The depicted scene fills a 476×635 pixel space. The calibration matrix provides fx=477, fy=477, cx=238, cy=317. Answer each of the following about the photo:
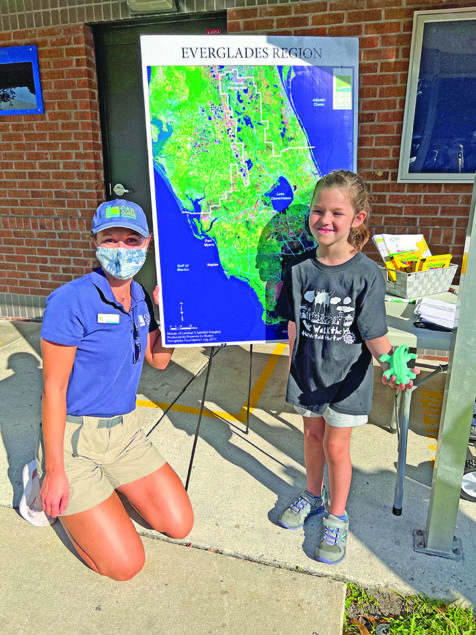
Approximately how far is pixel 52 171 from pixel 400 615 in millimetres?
5255

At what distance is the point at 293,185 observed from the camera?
104 inches

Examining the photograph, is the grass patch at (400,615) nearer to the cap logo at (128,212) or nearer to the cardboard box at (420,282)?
the cardboard box at (420,282)

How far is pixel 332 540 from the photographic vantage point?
2.39m

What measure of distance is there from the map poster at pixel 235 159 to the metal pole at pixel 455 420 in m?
0.94

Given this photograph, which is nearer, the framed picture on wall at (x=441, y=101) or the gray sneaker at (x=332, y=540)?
the gray sneaker at (x=332, y=540)

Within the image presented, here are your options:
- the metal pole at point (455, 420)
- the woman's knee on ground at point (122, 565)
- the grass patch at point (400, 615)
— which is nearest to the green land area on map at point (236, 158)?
the metal pole at point (455, 420)

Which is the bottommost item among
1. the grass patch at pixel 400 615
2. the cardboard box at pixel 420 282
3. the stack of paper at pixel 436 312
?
the grass patch at pixel 400 615

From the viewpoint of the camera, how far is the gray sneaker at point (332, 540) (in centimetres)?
235

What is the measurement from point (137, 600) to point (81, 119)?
4702 mm

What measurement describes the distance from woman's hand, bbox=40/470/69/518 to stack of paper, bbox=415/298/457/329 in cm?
213

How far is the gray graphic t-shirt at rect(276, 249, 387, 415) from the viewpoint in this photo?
7.31 feet

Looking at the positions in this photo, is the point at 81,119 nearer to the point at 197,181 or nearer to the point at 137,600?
the point at 197,181

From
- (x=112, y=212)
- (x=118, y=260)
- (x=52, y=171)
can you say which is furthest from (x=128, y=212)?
(x=52, y=171)

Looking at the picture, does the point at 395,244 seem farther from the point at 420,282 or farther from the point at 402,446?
the point at 402,446
